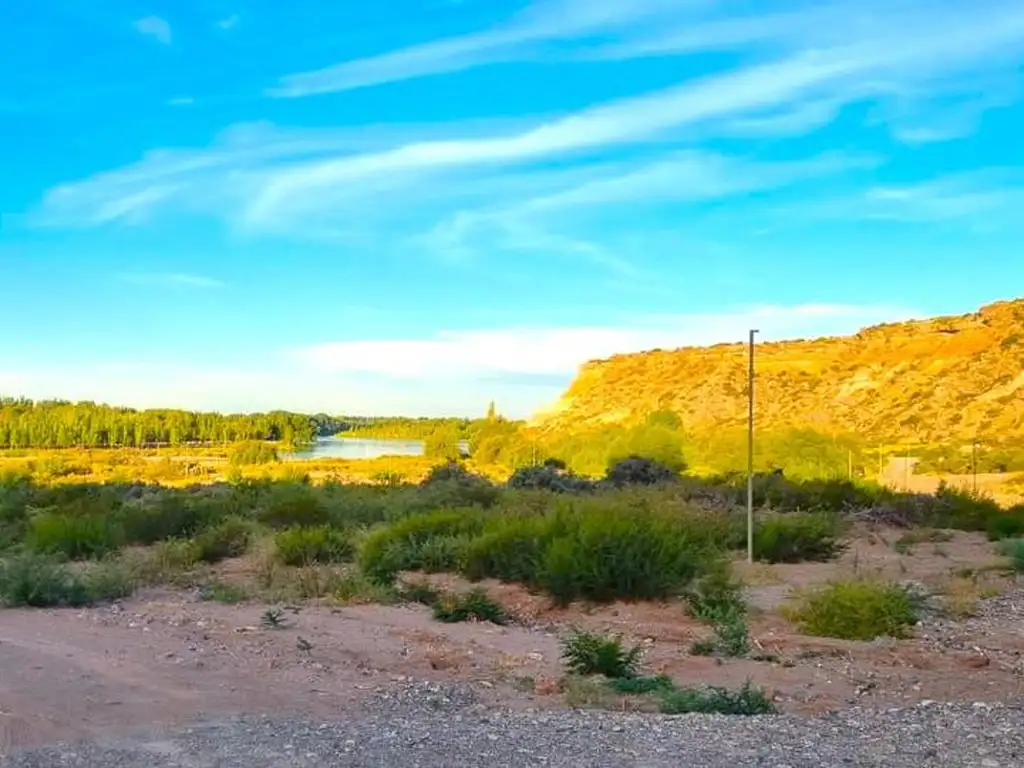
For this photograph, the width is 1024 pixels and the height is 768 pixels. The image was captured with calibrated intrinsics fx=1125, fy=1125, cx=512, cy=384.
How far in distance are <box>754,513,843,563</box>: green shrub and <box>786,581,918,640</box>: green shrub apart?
653 centimetres

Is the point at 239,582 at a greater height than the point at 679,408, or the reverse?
the point at 679,408

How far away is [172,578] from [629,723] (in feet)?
31.8

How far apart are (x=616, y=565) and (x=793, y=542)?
6563 millimetres

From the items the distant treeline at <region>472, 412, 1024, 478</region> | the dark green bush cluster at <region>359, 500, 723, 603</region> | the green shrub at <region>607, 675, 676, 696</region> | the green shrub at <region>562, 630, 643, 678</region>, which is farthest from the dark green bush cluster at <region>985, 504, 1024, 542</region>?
the green shrub at <region>607, 675, 676, 696</region>

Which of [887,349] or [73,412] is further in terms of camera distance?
[73,412]

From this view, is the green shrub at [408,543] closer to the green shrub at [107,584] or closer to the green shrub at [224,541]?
the green shrub at [224,541]

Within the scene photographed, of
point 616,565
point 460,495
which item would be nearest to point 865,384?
point 460,495

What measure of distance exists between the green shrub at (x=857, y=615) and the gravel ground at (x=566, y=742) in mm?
3824

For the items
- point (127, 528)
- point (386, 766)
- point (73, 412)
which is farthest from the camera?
point (73, 412)

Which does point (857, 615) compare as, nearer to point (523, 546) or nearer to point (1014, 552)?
point (523, 546)

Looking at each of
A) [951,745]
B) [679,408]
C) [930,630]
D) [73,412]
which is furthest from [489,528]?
[73,412]

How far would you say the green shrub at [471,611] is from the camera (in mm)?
12367

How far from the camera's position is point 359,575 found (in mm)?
15289

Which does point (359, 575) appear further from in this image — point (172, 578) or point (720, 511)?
point (720, 511)
